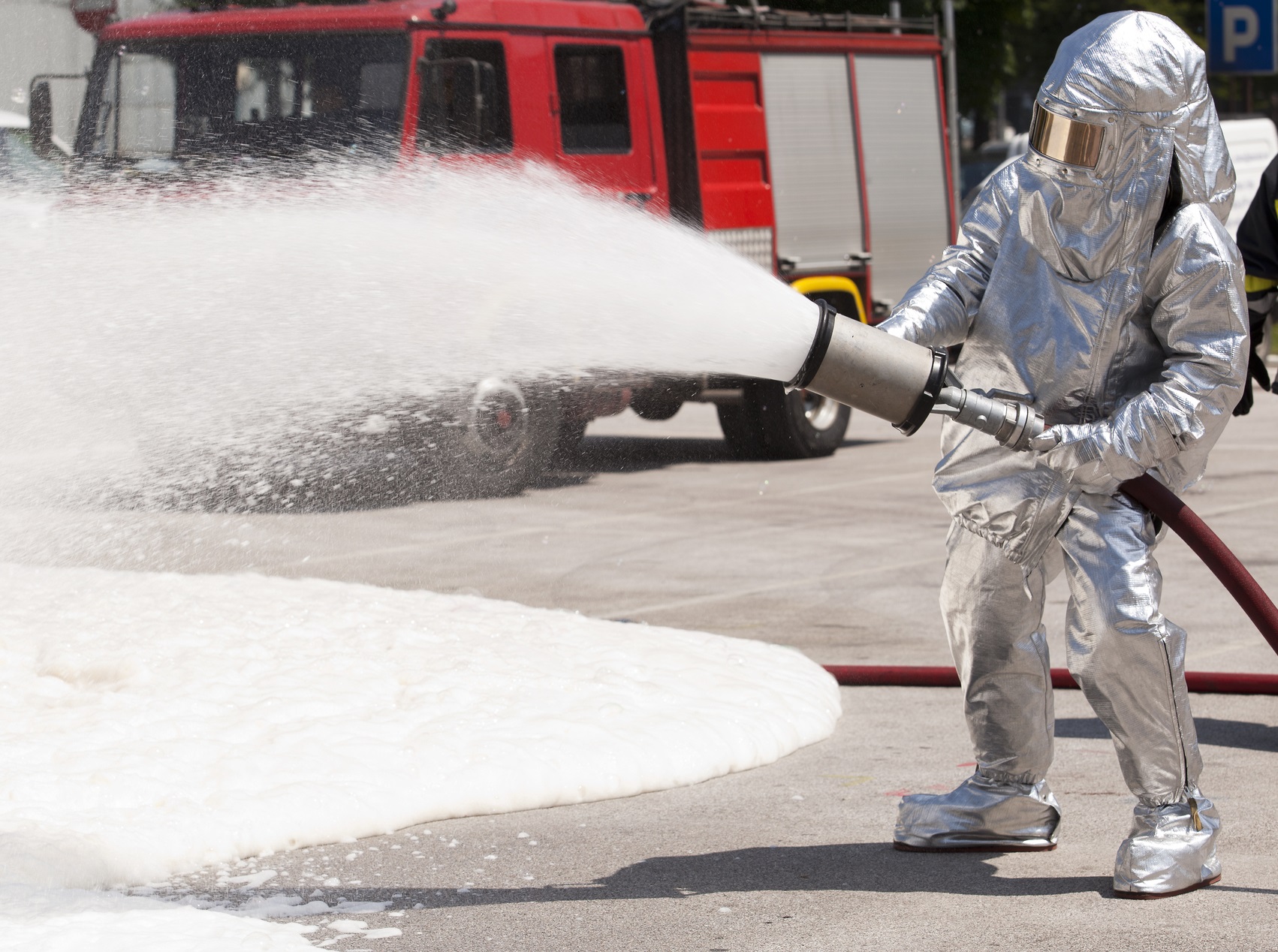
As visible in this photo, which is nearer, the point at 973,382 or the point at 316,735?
the point at 973,382

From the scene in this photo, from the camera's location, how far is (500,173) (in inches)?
379

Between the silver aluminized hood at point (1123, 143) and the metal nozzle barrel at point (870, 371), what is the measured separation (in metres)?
0.43

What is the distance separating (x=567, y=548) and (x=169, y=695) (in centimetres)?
361

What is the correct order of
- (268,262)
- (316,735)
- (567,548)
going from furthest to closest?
1. (567,548)
2. (268,262)
3. (316,735)

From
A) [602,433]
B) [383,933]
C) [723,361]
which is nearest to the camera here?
[383,933]

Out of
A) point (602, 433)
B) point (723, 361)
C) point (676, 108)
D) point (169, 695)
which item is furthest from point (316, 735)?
point (602, 433)

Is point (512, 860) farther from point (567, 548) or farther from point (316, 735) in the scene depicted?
point (567, 548)

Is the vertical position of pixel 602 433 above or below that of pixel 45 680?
below

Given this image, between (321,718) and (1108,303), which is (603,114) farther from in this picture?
(1108,303)

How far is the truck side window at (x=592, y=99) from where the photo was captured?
10.1 metres

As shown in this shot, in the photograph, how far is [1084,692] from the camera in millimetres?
3469

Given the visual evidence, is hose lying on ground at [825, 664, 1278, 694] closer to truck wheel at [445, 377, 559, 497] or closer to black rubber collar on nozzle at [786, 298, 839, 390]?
black rubber collar on nozzle at [786, 298, 839, 390]

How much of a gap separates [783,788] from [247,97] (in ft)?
20.1

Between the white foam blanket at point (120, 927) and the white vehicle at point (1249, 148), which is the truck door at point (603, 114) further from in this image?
the white vehicle at point (1249, 148)
